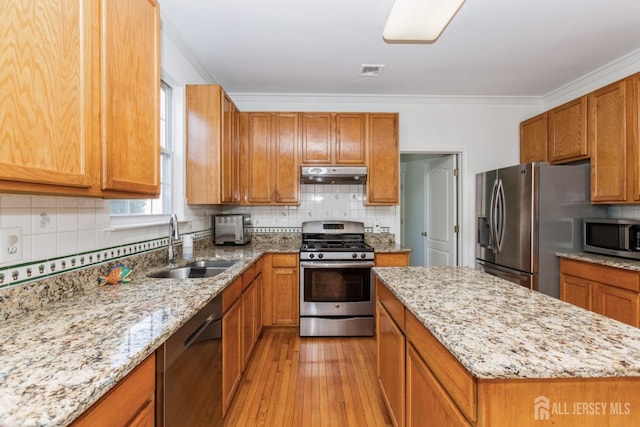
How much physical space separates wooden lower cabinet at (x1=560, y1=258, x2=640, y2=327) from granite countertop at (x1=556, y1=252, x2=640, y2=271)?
1.6 inches

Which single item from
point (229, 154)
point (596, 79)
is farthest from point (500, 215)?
point (229, 154)

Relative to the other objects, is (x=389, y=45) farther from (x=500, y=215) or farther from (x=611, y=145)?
(x=611, y=145)

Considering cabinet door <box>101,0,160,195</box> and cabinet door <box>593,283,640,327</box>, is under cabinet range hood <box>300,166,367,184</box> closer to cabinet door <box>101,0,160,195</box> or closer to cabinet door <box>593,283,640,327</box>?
cabinet door <box>101,0,160,195</box>


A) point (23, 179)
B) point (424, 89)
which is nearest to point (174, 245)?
point (23, 179)

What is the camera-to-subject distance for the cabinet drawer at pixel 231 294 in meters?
1.77

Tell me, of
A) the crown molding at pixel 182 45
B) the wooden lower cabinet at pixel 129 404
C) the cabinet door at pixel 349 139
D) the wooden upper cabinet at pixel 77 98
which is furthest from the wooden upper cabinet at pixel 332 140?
the wooden lower cabinet at pixel 129 404

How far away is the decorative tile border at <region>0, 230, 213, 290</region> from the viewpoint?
1120 millimetres

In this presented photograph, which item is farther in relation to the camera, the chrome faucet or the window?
the window

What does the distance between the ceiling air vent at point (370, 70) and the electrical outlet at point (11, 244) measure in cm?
276

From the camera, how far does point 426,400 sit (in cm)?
112

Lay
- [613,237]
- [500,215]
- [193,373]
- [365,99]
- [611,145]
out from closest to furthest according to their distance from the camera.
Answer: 1. [193,373]
2. [613,237]
3. [611,145]
4. [500,215]
5. [365,99]

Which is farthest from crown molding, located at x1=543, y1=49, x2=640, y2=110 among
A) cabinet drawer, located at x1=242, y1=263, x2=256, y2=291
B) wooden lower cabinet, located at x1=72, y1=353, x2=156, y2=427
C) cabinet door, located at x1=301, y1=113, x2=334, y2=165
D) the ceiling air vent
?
wooden lower cabinet, located at x1=72, y1=353, x2=156, y2=427

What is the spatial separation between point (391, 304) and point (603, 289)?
1.98m

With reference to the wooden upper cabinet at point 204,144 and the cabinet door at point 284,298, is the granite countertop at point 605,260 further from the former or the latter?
the wooden upper cabinet at point 204,144
